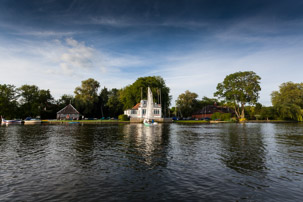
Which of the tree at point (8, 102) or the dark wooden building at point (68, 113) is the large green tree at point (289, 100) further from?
the tree at point (8, 102)

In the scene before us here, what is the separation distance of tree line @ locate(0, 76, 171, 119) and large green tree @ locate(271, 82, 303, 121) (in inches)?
2195

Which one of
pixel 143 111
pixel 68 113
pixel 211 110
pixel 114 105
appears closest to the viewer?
pixel 143 111

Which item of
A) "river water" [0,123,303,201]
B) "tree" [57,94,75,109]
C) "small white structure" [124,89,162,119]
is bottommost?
"river water" [0,123,303,201]

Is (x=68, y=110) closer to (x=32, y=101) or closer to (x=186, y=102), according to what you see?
(x=32, y=101)

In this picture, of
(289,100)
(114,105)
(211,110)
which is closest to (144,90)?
(114,105)

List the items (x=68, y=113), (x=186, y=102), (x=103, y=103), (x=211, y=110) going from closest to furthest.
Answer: (x=68, y=113) → (x=103, y=103) → (x=211, y=110) → (x=186, y=102)

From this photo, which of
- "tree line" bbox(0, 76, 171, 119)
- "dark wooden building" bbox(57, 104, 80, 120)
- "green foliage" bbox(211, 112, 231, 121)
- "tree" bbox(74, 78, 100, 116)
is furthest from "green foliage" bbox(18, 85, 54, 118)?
"green foliage" bbox(211, 112, 231, 121)

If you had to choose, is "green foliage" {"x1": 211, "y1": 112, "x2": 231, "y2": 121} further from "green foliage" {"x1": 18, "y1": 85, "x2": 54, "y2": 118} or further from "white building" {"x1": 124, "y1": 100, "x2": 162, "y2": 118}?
"green foliage" {"x1": 18, "y1": 85, "x2": 54, "y2": 118}

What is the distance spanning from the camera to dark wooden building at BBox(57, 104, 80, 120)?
101 meters

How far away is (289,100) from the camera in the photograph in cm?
9788

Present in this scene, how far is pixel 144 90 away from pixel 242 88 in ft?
156

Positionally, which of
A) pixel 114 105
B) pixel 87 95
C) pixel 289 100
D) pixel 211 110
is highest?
pixel 87 95

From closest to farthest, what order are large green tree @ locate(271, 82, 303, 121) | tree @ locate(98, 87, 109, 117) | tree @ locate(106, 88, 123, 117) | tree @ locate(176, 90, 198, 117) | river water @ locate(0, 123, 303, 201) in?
river water @ locate(0, 123, 303, 201), large green tree @ locate(271, 82, 303, 121), tree @ locate(106, 88, 123, 117), tree @ locate(98, 87, 109, 117), tree @ locate(176, 90, 198, 117)

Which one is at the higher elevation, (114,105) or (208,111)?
(114,105)
